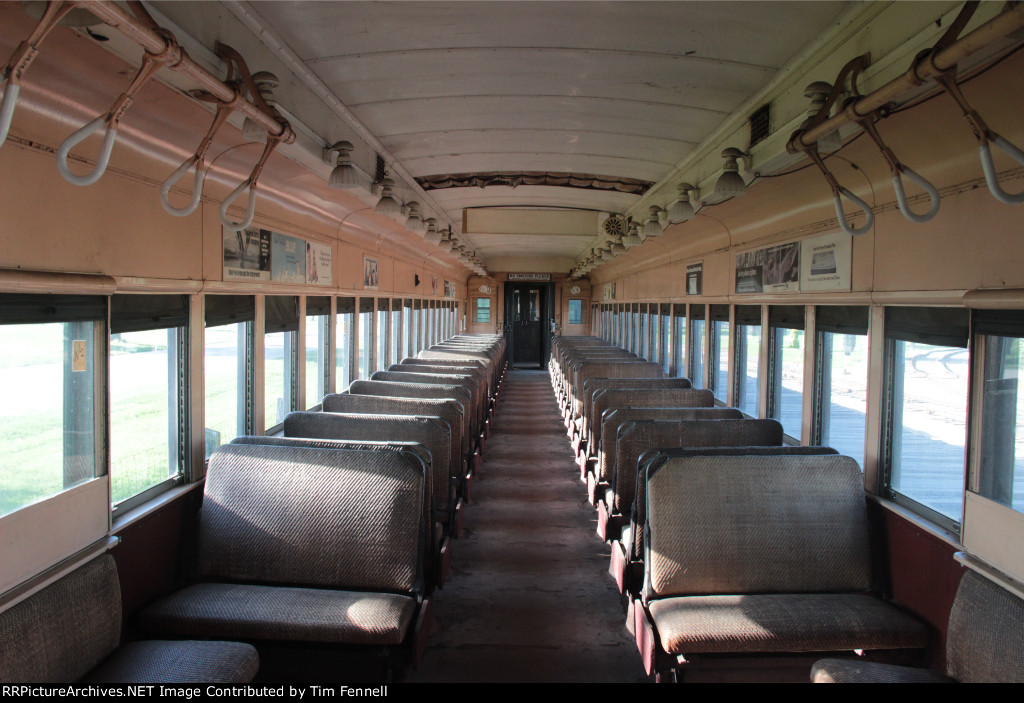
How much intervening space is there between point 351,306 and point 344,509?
174 inches

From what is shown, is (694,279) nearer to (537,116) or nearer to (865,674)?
(537,116)

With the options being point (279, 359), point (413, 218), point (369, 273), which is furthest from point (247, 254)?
point (369, 273)

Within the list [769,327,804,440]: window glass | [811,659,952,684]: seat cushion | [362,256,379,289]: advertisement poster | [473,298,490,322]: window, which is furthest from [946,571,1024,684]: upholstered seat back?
[473,298,490,322]: window

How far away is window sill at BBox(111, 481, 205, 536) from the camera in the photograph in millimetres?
2695

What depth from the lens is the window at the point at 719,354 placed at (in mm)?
6852

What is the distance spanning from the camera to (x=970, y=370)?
2.54 meters

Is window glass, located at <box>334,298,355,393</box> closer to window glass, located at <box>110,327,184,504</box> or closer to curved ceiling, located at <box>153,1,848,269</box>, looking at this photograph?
curved ceiling, located at <box>153,1,848,269</box>

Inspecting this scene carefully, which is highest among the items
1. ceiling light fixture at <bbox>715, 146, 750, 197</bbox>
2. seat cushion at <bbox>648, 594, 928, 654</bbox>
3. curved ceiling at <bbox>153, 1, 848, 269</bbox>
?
curved ceiling at <bbox>153, 1, 848, 269</bbox>

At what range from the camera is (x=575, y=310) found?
19406 mm

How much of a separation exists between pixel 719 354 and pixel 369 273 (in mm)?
4538

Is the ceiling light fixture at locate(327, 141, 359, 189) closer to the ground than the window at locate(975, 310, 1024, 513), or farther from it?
farther from it

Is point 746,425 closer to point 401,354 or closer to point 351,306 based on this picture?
point 351,306

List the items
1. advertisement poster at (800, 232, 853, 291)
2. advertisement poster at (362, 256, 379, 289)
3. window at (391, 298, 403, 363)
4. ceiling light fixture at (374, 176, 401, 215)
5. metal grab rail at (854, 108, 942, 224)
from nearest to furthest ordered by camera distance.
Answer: metal grab rail at (854, 108, 942, 224) < advertisement poster at (800, 232, 853, 291) < ceiling light fixture at (374, 176, 401, 215) < advertisement poster at (362, 256, 379, 289) < window at (391, 298, 403, 363)

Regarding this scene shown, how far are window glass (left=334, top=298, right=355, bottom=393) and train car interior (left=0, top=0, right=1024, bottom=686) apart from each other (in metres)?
2.12
